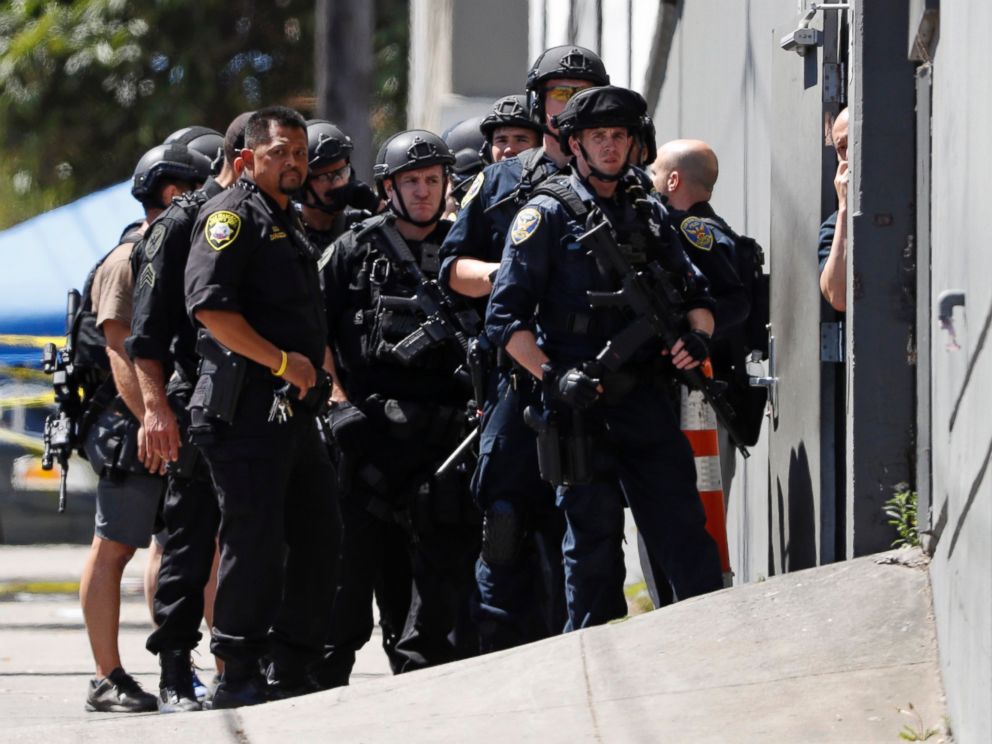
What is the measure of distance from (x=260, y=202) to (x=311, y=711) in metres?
1.62

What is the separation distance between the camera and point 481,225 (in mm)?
6285

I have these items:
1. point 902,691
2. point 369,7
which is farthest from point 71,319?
point 369,7

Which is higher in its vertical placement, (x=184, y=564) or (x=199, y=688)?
(x=184, y=564)

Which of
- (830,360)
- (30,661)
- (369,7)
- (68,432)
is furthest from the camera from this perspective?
(369,7)

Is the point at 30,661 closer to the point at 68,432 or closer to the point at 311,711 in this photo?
the point at 68,432

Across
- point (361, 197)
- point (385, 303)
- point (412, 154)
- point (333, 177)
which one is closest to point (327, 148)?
point (333, 177)

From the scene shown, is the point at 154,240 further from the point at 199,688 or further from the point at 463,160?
the point at 463,160

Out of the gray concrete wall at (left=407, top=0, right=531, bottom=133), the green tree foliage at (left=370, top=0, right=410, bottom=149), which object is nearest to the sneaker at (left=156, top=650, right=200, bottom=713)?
the gray concrete wall at (left=407, top=0, right=531, bottom=133)

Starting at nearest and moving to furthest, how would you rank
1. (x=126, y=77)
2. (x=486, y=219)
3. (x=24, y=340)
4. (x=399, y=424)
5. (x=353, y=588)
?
(x=486, y=219) → (x=399, y=424) → (x=353, y=588) → (x=24, y=340) → (x=126, y=77)

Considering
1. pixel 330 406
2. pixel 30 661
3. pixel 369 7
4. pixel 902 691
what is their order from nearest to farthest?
pixel 902 691 < pixel 330 406 < pixel 30 661 < pixel 369 7

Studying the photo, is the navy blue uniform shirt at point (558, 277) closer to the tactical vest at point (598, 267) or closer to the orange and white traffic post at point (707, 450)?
the tactical vest at point (598, 267)

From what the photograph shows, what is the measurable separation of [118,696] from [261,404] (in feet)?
4.52

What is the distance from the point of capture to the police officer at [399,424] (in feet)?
21.9

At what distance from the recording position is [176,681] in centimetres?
631
